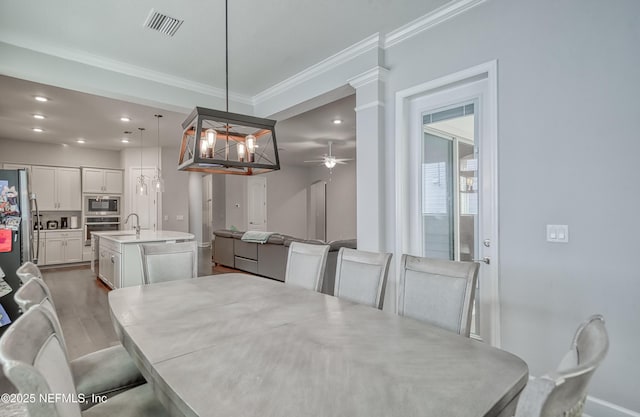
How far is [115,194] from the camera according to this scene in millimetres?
8328

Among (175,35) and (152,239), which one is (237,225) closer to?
(152,239)

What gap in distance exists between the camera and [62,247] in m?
7.66

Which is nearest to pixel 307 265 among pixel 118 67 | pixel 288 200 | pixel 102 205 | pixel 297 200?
pixel 118 67

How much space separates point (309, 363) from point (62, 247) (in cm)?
884

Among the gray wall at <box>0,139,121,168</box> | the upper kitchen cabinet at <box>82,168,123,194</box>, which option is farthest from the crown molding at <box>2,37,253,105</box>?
the gray wall at <box>0,139,121,168</box>

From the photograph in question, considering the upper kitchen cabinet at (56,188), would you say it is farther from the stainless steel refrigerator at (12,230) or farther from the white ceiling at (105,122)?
the stainless steel refrigerator at (12,230)

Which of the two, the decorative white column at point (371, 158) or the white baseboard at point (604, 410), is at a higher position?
the decorative white column at point (371, 158)

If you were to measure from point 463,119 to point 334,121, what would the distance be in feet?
11.0

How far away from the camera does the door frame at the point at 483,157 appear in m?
2.44

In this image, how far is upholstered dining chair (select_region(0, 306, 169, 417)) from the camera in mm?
700

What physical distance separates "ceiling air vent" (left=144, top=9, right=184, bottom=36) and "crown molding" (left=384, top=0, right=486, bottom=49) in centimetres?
192

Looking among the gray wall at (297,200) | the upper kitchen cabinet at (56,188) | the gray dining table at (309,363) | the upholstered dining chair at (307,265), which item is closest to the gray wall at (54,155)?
the upper kitchen cabinet at (56,188)

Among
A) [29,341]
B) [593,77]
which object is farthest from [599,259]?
[29,341]

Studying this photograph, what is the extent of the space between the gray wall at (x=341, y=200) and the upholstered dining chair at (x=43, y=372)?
8.89 metres
